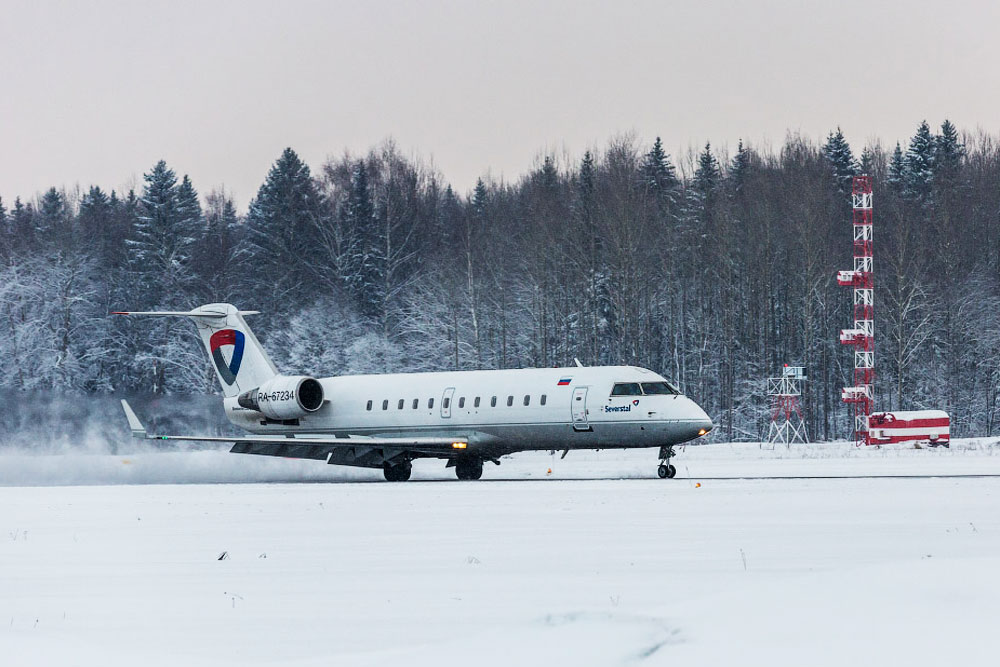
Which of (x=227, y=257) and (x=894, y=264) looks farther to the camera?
(x=227, y=257)

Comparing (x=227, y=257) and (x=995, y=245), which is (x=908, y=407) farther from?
(x=227, y=257)

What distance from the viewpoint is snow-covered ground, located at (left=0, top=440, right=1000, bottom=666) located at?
23.4 ft

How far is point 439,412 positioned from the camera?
31.8 meters

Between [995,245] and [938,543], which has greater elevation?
[995,245]

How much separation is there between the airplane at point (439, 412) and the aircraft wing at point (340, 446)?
0.09ft

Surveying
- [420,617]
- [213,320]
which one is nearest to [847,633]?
[420,617]

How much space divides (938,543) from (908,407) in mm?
60424

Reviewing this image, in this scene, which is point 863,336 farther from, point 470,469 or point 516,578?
point 516,578

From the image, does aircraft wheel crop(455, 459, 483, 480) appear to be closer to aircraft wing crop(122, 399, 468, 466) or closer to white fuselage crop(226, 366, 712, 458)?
white fuselage crop(226, 366, 712, 458)

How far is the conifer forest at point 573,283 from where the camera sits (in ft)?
231

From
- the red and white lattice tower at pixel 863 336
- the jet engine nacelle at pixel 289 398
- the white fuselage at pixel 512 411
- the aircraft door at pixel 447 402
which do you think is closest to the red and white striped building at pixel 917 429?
the red and white lattice tower at pixel 863 336

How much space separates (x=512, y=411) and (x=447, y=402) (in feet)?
7.16

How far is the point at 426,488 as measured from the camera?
26.5 m

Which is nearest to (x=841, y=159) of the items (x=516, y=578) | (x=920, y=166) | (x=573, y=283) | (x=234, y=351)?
(x=920, y=166)
